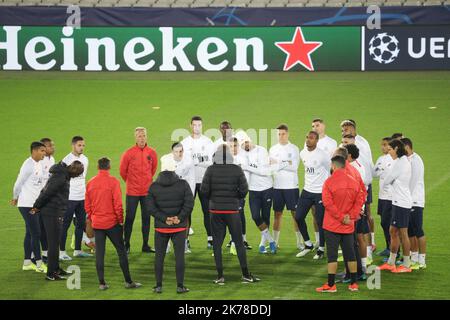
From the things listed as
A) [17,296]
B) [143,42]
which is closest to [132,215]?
[17,296]

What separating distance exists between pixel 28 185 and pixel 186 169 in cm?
273

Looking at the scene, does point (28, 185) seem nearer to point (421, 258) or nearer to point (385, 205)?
point (385, 205)

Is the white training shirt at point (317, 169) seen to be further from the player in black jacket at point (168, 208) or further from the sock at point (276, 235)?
the player in black jacket at point (168, 208)

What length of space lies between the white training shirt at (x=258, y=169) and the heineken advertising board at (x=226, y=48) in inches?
562

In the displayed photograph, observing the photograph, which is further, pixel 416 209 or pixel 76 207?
pixel 76 207

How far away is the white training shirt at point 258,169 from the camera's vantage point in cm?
1437

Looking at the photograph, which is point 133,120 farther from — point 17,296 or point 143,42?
point 17,296

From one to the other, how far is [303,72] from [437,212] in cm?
1309

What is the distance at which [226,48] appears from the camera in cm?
2848

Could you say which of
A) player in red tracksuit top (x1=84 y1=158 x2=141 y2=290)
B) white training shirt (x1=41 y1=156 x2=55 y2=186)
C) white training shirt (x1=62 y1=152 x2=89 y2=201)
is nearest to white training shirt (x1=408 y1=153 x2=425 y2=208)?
player in red tracksuit top (x1=84 y1=158 x2=141 y2=290)

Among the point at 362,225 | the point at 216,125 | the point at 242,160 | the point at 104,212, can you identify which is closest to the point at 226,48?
the point at 216,125

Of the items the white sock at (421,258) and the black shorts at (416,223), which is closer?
the black shorts at (416,223)

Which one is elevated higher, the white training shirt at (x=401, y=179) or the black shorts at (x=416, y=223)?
the white training shirt at (x=401, y=179)

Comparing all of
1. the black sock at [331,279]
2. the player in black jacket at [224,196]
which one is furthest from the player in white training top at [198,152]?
the black sock at [331,279]
